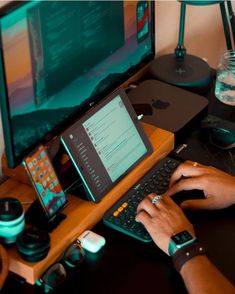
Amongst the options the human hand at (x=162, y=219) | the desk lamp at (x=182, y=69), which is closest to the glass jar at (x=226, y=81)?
the desk lamp at (x=182, y=69)

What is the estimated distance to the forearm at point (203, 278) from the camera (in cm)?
118

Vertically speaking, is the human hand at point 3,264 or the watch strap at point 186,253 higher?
the human hand at point 3,264

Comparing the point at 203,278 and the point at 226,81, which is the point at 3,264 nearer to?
the point at 203,278

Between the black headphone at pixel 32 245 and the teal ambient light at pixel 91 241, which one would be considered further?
the teal ambient light at pixel 91 241

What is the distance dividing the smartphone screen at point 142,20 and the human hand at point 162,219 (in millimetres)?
486

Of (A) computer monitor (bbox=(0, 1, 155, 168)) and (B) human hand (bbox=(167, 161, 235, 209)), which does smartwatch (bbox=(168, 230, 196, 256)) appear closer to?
(B) human hand (bbox=(167, 161, 235, 209))

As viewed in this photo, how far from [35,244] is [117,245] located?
0.22 metres

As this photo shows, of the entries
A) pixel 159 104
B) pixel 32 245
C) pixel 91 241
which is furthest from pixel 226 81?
pixel 32 245

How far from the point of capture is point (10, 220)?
1181 mm

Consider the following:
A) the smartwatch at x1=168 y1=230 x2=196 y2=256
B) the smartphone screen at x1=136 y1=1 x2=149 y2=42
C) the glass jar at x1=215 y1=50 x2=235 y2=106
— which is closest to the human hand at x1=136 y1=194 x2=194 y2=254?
the smartwatch at x1=168 y1=230 x2=196 y2=256

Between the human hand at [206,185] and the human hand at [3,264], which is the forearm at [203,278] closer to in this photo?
the human hand at [206,185]

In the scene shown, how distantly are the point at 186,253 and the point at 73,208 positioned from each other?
11.3 inches

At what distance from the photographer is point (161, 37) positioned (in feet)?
6.77

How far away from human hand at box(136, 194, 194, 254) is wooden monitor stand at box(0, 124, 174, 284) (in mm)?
93
